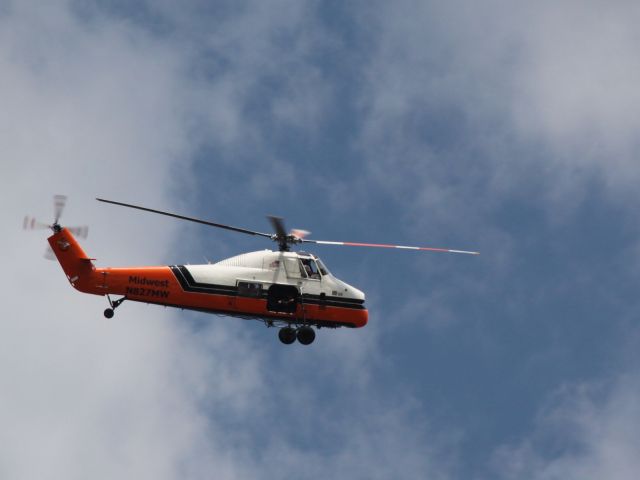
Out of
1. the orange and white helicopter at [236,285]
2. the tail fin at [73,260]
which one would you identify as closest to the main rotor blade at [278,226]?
the orange and white helicopter at [236,285]

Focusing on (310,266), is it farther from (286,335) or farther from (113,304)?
(113,304)

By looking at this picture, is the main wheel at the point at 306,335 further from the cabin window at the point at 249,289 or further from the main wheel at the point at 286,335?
the cabin window at the point at 249,289

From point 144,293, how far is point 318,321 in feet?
31.6

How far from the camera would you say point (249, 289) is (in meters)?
46.6

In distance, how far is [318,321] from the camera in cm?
4759

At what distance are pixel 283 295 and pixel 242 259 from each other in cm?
306

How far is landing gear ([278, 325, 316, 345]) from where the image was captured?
155ft

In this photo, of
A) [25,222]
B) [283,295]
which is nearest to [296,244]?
[283,295]

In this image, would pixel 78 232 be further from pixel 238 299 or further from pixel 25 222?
pixel 238 299

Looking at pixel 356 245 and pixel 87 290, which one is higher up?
pixel 356 245

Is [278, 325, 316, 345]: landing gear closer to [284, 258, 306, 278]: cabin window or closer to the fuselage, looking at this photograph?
the fuselage

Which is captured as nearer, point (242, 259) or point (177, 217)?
point (177, 217)

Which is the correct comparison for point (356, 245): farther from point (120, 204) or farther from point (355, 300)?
point (120, 204)

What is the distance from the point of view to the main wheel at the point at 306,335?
4712 cm
